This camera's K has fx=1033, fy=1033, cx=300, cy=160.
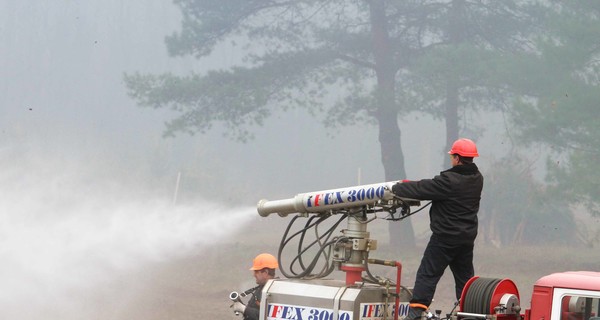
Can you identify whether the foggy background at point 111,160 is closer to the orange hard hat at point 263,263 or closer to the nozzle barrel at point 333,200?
the orange hard hat at point 263,263

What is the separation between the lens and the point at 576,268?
24578mm

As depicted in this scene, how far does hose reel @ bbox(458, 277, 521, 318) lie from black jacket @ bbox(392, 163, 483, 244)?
18.5 inches

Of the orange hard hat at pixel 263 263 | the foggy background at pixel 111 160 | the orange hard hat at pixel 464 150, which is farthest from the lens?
the foggy background at pixel 111 160

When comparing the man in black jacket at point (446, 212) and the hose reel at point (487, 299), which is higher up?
the man in black jacket at point (446, 212)

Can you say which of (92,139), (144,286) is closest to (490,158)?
(144,286)

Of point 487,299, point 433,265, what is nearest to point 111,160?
point 433,265

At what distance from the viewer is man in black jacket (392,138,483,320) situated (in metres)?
7.62

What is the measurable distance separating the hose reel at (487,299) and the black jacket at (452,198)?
469 mm

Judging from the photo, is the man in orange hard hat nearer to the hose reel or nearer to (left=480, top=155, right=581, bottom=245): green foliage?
the hose reel

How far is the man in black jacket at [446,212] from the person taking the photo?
25.0 feet

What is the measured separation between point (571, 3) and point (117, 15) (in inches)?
2516

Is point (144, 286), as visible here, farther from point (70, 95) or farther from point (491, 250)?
point (70, 95)

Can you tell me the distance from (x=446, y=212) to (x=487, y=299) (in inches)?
31.5

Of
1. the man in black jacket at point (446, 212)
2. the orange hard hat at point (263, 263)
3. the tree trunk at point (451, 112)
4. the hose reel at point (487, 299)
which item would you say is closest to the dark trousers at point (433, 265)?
the man in black jacket at point (446, 212)
